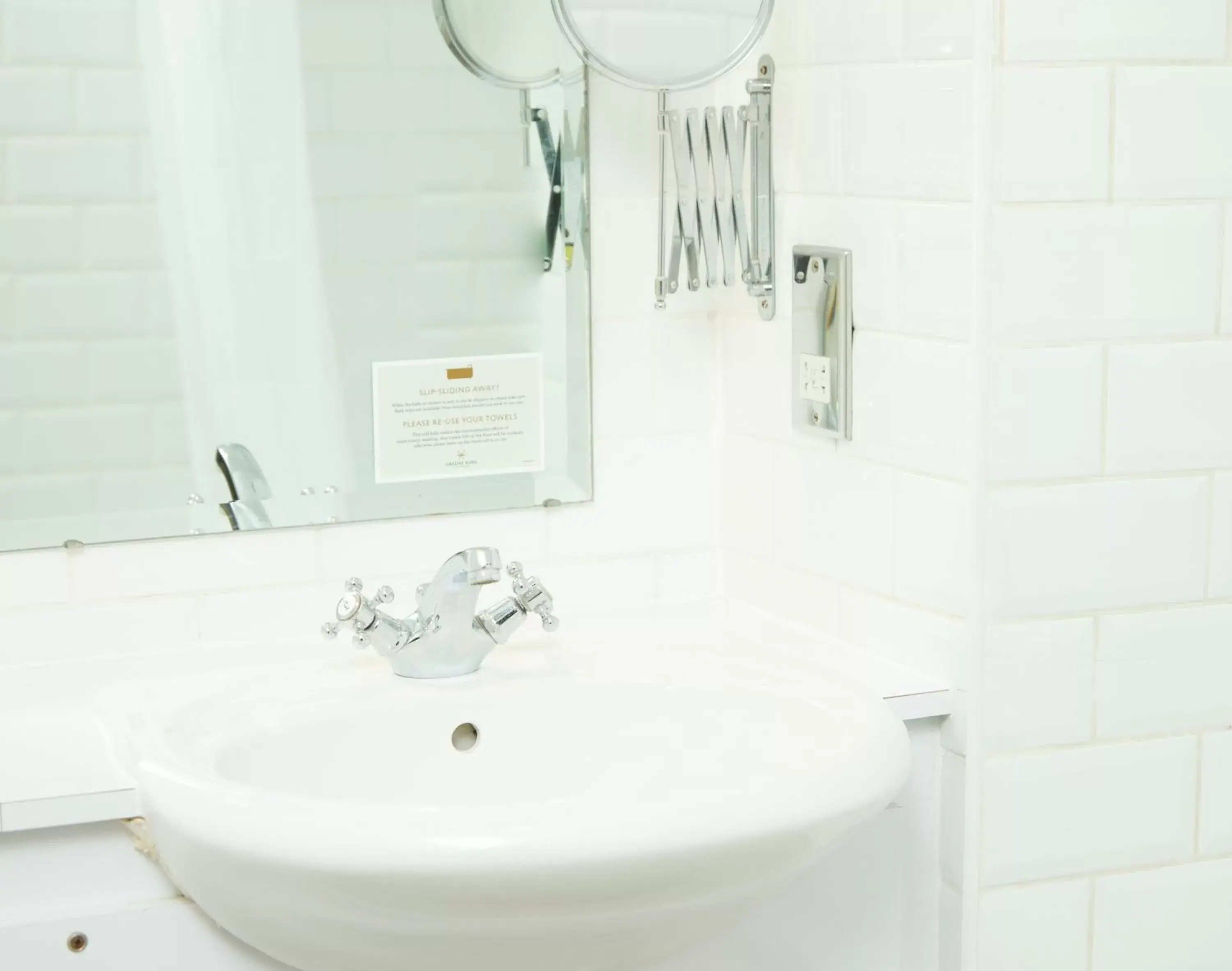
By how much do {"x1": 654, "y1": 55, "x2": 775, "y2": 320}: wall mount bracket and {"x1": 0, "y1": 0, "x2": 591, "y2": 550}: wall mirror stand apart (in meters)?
0.10

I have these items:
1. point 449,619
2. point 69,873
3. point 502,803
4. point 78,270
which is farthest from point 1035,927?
point 78,270

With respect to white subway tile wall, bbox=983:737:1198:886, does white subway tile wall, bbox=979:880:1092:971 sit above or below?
below

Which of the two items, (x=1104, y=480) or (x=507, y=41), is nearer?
(x=1104, y=480)

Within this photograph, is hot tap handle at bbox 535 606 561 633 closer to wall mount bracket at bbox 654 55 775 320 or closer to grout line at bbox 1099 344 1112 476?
wall mount bracket at bbox 654 55 775 320

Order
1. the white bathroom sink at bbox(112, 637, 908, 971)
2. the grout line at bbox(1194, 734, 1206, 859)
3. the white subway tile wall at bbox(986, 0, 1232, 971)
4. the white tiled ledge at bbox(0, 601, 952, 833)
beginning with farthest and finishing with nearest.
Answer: the grout line at bbox(1194, 734, 1206, 859) → the white subway tile wall at bbox(986, 0, 1232, 971) → the white tiled ledge at bbox(0, 601, 952, 833) → the white bathroom sink at bbox(112, 637, 908, 971)

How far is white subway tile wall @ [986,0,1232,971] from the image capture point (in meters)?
1.34

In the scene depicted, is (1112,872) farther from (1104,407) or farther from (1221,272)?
(1221,272)

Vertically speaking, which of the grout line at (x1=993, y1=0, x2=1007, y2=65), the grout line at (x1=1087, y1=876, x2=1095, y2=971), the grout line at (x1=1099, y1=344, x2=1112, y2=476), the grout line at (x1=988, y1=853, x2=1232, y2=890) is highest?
the grout line at (x1=993, y1=0, x2=1007, y2=65)

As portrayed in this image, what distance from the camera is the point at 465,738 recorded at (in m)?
1.46

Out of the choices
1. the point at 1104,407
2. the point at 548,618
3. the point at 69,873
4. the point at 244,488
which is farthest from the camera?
the point at 244,488

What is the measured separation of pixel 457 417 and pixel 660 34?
0.43 meters

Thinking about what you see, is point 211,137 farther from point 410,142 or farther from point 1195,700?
point 1195,700

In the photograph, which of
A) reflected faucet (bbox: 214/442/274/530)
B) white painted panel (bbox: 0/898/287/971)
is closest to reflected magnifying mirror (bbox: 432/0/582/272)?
reflected faucet (bbox: 214/442/274/530)

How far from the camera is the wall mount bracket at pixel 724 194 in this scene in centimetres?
161
